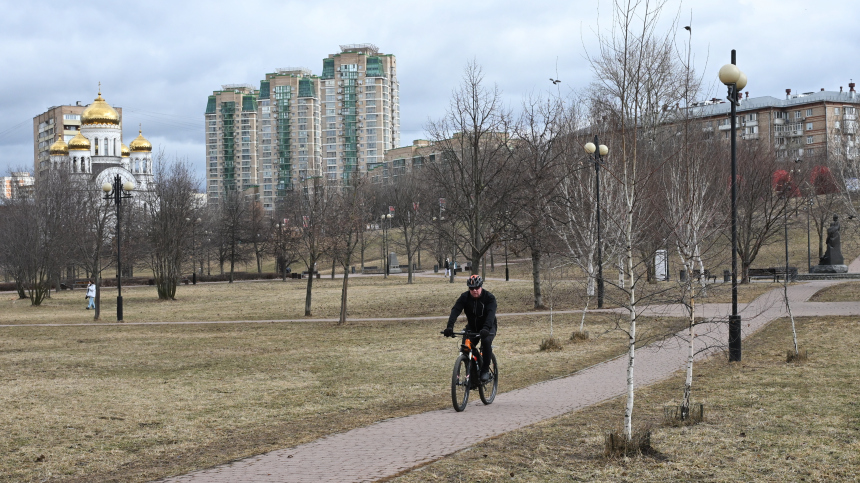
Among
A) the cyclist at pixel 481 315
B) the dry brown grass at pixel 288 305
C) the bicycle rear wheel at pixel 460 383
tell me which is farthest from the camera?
the dry brown grass at pixel 288 305

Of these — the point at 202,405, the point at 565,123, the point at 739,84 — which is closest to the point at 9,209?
the point at 565,123

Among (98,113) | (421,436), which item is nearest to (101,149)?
(98,113)

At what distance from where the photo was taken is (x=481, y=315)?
10.1 metres

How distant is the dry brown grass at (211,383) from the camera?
27.5ft

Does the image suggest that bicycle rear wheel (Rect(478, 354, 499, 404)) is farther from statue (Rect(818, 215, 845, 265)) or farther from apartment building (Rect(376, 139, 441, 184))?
apartment building (Rect(376, 139, 441, 184))

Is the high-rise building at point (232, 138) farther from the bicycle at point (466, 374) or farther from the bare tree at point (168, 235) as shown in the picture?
the bicycle at point (466, 374)

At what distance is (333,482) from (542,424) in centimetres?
310

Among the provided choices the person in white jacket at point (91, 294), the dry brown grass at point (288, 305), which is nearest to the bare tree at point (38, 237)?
the dry brown grass at point (288, 305)

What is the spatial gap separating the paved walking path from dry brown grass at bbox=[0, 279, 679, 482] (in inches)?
22.3

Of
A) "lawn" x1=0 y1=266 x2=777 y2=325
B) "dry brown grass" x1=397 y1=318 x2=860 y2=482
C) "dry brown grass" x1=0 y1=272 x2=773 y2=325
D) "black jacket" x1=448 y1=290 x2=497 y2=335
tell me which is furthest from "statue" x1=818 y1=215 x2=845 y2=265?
"black jacket" x1=448 y1=290 x2=497 y2=335

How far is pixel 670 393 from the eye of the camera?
10.5 meters

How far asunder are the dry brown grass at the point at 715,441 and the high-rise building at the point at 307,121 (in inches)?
5549

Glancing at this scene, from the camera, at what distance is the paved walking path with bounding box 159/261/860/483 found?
678 centimetres

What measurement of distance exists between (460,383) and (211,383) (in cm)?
564
